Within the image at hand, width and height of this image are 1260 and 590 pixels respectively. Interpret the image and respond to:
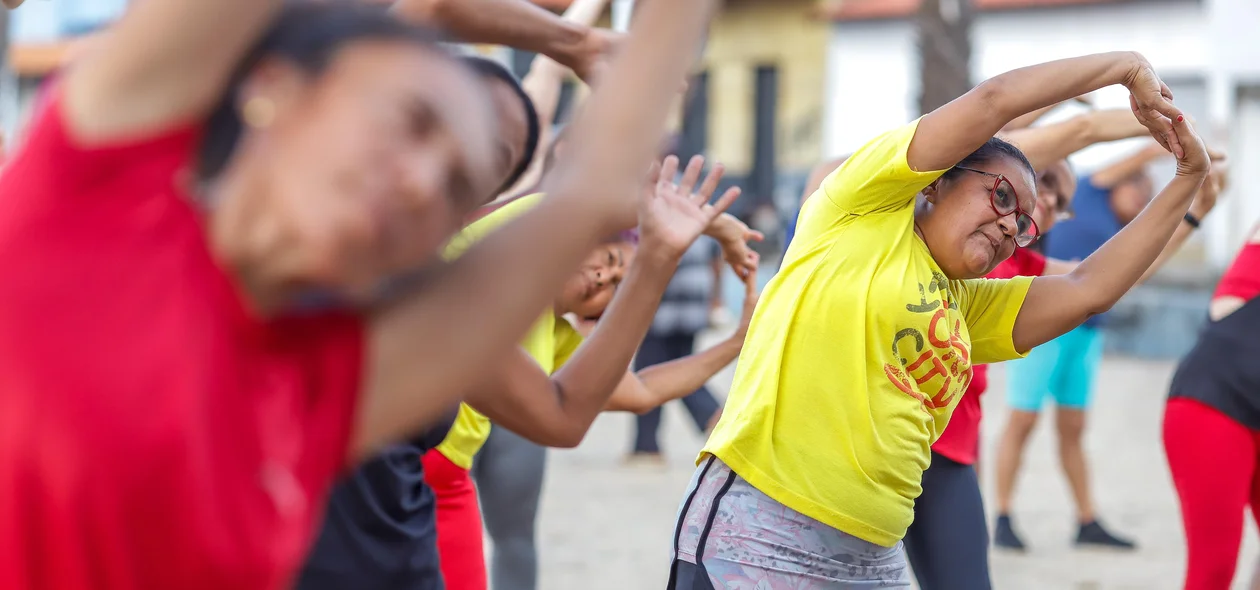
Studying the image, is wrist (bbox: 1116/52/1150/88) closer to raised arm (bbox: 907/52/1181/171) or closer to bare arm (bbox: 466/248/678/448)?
raised arm (bbox: 907/52/1181/171)

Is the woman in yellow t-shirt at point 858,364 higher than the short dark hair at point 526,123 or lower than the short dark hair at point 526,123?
lower

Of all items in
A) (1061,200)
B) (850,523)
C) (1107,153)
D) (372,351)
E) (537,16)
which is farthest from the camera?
(1107,153)

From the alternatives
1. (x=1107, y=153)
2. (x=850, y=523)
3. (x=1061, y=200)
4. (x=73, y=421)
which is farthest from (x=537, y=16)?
(x=1107, y=153)

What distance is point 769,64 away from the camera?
84.7ft

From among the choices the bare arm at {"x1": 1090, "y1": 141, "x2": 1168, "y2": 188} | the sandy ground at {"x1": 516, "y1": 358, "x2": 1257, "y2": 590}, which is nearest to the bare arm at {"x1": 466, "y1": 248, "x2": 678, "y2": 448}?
the sandy ground at {"x1": 516, "y1": 358, "x2": 1257, "y2": 590}

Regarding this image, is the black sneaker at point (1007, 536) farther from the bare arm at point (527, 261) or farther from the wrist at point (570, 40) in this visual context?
the bare arm at point (527, 261)

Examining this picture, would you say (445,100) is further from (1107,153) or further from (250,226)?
(1107,153)

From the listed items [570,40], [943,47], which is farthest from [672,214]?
[943,47]

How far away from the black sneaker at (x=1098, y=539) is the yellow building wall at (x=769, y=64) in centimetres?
1908

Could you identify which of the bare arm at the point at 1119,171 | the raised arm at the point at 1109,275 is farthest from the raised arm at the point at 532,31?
the bare arm at the point at 1119,171

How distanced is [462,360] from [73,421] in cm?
34

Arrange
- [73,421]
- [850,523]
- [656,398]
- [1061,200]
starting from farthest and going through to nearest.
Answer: [1061,200], [656,398], [850,523], [73,421]

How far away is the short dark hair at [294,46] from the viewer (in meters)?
1.13

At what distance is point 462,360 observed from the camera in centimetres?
124
